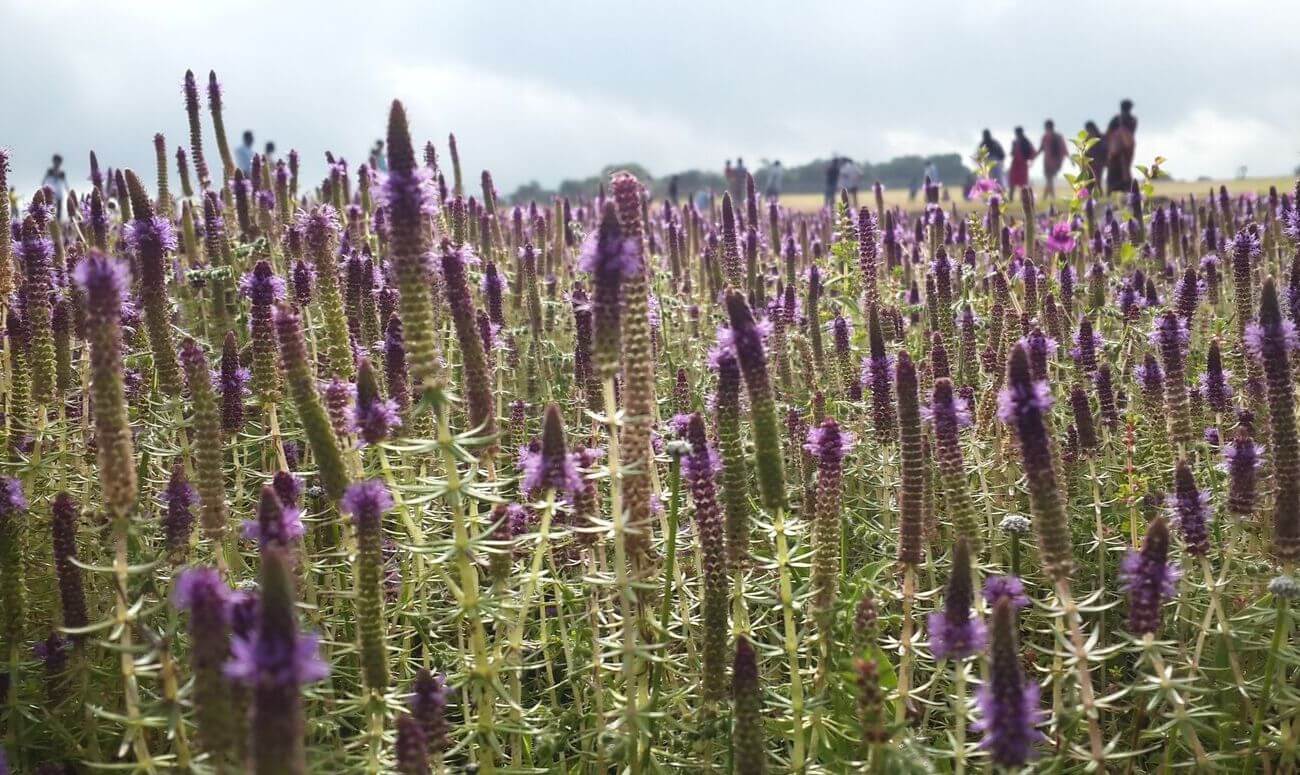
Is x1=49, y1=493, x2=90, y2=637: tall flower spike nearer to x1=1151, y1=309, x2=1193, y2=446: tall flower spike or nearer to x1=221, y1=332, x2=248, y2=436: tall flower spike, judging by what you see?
x1=221, y1=332, x2=248, y2=436: tall flower spike

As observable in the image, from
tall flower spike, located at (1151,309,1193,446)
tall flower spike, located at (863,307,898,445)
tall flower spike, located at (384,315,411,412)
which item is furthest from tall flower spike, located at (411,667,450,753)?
tall flower spike, located at (1151,309,1193,446)

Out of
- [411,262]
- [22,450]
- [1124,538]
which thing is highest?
[411,262]

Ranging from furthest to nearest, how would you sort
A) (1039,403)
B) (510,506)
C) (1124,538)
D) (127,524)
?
(1124,538) → (510,506) → (1039,403) → (127,524)

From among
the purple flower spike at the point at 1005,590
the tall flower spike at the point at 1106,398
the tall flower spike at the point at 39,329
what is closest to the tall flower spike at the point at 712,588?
the purple flower spike at the point at 1005,590

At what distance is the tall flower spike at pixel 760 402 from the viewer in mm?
3098

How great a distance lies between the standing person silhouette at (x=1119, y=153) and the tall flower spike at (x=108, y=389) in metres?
21.0

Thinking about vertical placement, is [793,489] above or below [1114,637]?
above

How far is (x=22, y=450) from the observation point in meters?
4.96

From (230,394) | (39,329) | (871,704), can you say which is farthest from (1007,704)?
(39,329)

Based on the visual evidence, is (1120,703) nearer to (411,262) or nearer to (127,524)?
(411,262)

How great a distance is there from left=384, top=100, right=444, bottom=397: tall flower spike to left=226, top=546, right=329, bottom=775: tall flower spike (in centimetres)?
123

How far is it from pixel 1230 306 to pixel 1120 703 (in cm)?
736

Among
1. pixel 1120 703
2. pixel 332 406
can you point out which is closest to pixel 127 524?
pixel 332 406

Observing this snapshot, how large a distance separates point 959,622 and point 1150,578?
646 millimetres
